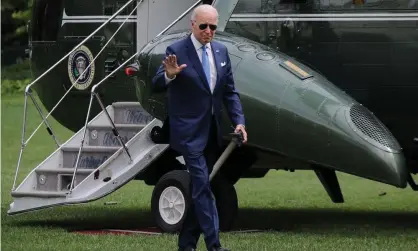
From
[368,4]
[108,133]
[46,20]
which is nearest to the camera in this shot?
[368,4]

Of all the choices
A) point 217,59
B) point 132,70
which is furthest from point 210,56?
point 132,70

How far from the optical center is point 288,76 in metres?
11.6

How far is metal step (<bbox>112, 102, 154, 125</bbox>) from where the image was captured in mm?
13555

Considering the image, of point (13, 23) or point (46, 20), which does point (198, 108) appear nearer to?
point (46, 20)

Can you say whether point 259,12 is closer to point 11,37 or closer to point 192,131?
point 192,131

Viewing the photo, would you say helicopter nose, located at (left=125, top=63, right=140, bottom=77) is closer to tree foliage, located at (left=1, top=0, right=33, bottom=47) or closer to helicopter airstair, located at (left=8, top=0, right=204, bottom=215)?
helicopter airstair, located at (left=8, top=0, right=204, bottom=215)

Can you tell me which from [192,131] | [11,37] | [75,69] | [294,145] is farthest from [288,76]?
[11,37]

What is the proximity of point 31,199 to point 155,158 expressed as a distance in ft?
4.42

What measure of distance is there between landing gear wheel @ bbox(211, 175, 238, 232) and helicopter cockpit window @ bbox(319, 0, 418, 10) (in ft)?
6.65

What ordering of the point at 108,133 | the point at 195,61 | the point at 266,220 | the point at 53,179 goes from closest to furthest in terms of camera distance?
the point at 195,61 < the point at 53,179 < the point at 108,133 < the point at 266,220

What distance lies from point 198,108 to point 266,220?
4.65m

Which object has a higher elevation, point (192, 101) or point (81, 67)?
point (192, 101)

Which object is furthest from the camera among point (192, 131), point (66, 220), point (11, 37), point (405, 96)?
point (11, 37)

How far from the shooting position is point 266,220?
13867 mm
